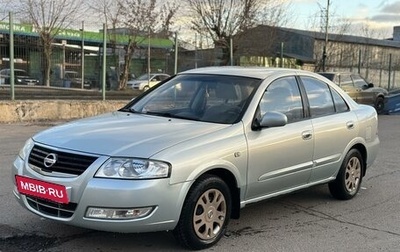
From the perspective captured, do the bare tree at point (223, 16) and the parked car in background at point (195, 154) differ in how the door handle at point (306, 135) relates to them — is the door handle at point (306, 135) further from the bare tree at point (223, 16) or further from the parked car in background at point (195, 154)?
Answer: the bare tree at point (223, 16)

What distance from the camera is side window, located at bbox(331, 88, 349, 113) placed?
610 centimetres

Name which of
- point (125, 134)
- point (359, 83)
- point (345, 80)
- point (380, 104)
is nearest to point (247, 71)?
point (125, 134)

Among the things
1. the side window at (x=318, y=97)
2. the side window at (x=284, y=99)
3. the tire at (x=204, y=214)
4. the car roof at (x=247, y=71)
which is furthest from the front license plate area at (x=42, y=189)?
the side window at (x=318, y=97)

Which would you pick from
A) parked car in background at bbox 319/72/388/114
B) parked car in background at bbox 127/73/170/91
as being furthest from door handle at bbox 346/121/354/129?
parked car in background at bbox 127/73/170/91

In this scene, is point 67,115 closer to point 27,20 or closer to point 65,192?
point 65,192

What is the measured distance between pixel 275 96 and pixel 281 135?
464 mm

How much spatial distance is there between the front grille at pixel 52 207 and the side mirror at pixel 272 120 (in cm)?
191

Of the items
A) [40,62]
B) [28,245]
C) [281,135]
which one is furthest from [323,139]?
[40,62]

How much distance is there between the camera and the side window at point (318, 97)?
18.7 feet

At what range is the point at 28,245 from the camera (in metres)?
4.36

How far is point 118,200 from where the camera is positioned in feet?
12.5

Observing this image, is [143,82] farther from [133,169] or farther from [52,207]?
[133,169]

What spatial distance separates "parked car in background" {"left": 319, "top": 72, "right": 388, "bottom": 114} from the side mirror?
40.5 feet

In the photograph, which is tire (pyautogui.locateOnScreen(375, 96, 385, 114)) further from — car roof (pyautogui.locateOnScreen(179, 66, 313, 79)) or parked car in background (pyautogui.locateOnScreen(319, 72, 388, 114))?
car roof (pyautogui.locateOnScreen(179, 66, 313, 79))
